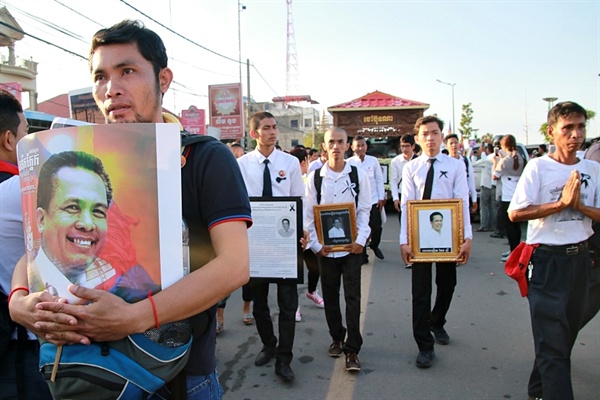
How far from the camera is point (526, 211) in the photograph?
3.33 metres

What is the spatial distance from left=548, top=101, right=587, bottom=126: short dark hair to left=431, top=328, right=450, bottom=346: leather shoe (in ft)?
7.62

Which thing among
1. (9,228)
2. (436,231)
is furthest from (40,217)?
(436,231)

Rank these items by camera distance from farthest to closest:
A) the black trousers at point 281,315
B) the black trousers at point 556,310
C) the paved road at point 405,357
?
the black trousers at point 281,315 → the paved road at point 405,357 → the black trousers at point 556,310

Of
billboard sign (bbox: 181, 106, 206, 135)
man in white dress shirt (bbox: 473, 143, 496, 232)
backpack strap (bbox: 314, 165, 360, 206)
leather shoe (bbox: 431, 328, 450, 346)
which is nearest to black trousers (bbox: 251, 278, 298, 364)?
backpack strap (bbox: 314, 165, 360, 206)

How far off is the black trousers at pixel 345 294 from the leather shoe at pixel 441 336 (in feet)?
3.15

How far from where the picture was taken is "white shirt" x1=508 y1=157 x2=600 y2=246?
10.6 feet

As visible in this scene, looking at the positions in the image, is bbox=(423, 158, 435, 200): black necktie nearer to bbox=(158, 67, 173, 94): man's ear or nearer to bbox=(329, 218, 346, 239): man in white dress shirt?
bbox=(329, 218, 346, 239): man in white dress shirt

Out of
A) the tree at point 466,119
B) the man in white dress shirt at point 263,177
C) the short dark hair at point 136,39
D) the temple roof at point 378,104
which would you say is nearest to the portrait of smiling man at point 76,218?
the short dark hair at point 136,39

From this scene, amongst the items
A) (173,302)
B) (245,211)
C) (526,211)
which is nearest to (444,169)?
(526,211)

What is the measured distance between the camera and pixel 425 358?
414cm

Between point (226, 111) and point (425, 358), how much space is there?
108 ft

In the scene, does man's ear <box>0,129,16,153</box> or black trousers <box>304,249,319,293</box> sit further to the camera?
black trousers <box>304,249,319,293</box>

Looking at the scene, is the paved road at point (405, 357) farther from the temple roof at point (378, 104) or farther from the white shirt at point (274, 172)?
the temple roof at point (378, 104)

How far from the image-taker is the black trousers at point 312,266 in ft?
17.8
